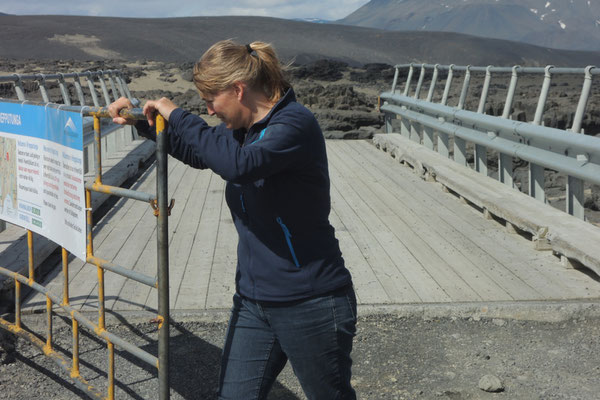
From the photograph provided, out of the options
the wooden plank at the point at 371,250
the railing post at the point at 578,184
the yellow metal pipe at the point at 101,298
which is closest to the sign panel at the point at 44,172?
the yellow metal pipe at the point at 101,298

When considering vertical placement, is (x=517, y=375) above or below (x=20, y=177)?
below

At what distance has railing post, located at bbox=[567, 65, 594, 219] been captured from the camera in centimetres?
680

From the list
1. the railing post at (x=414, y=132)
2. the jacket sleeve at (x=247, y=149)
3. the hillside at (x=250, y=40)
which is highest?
the jacket sleeve at (x=247, y=149)

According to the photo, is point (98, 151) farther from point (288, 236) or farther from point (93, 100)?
point (93, 100)

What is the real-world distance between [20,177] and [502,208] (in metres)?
4.46

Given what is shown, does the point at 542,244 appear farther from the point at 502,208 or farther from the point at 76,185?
the point at 76,185

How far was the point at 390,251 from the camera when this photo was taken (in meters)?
6.76

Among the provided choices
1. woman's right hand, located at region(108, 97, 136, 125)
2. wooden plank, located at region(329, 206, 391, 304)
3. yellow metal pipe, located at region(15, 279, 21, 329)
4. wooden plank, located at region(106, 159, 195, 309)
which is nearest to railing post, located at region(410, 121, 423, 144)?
wooden plank, located at region(106, 159, 195, 309)

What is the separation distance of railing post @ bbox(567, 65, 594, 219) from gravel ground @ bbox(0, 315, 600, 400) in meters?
1.88

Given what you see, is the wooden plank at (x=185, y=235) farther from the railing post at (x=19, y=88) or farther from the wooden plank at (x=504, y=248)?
the wooden plank at (x=504, y=248)

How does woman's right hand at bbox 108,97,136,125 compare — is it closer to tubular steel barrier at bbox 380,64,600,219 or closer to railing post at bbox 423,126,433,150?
tubular steel barrier at bbox 380,64,600,219

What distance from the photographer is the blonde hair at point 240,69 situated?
2961 mm

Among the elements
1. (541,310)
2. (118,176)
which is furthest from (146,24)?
(541,310)

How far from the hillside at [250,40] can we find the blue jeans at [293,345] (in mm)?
51204
